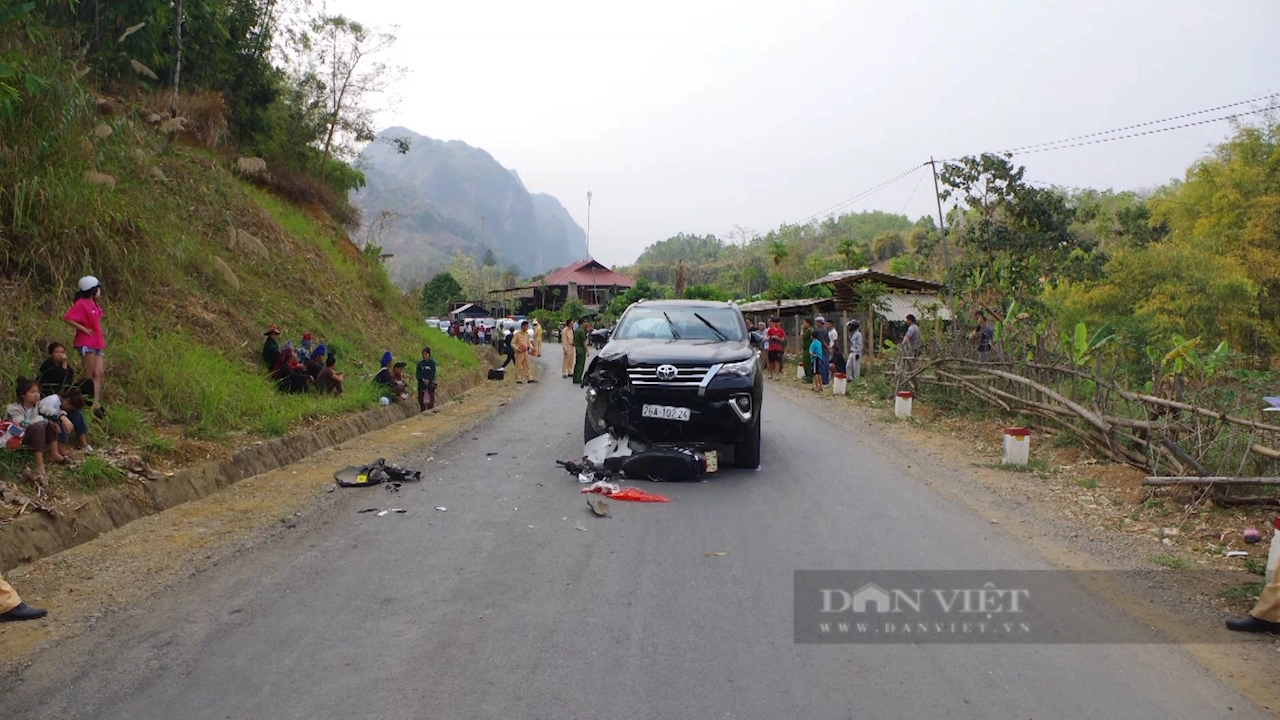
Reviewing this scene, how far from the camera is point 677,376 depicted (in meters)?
8.80

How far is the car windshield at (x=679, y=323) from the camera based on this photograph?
1025 centimetres

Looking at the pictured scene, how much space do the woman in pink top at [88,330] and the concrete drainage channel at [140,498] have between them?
4.50 ft

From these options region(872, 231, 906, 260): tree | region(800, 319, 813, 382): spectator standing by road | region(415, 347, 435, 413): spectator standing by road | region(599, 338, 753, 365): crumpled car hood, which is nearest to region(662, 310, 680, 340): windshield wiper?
region(599, 338, 753, 365): crumpled car hood

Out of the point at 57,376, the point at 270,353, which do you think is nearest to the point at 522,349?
the point at 270,353

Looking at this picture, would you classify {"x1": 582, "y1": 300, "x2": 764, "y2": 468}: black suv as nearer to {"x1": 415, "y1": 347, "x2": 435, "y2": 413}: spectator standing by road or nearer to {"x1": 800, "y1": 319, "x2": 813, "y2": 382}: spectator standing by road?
{"x1": 415, "y1": 347, "x2": 435, "y2": 413}: spectator standing by road

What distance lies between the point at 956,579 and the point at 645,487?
137 inches

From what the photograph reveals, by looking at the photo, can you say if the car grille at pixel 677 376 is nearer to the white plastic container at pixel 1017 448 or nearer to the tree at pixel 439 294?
the white plastic container at pixel 1017 448

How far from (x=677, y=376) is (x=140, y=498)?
487 centimetres

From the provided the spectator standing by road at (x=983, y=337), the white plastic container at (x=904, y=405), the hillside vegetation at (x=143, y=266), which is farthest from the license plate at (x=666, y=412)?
the white plastic container at (x=904, y=405)

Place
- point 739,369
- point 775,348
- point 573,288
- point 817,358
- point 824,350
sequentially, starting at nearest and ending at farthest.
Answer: point 739,369 < point 817,358 < point 824,350 < point 775,348 < point 573,288

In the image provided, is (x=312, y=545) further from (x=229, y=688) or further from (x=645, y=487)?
(x=645, y=487)

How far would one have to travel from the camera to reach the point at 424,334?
2634cm

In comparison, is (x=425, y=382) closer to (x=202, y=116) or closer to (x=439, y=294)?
(x=202, y=116)

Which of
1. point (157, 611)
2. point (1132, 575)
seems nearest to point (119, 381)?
point (157, 611)
